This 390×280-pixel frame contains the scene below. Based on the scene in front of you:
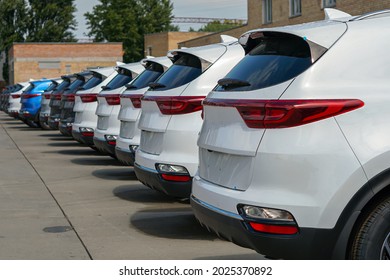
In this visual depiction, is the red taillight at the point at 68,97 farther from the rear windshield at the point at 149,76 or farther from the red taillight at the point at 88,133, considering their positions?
the rear windshield at the point at 149,76

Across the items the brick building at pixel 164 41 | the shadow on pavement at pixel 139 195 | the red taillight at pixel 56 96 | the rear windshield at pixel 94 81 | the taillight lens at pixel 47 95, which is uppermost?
the rear windshield at pixel 94 81

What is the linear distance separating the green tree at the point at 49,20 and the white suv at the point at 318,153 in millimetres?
91844

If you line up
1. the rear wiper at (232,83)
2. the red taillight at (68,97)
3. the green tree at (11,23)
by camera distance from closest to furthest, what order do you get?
the rear wiper at (232,83), the red taillight at (68,97), the green tree at (11,23)

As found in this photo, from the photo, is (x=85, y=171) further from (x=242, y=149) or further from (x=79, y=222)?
(x=242, y=149)

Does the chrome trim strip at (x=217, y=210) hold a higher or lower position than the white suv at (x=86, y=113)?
higher

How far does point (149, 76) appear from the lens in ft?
35.8

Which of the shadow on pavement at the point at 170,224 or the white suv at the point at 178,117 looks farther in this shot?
the white suv at the point at 178,117

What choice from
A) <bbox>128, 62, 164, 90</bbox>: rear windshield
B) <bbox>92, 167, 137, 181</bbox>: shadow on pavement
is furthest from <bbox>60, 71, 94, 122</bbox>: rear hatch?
<bbox>128, 62, 164, 90</bbox>: rear windshield

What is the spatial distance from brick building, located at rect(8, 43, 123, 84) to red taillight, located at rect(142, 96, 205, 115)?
212 feet

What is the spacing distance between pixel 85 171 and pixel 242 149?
853 cm

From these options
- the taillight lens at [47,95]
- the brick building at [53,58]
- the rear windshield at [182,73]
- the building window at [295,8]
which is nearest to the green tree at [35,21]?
Answer: the brick building at [53,58]

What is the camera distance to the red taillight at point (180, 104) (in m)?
7.95

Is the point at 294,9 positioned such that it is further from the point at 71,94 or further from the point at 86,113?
the point at 86,113

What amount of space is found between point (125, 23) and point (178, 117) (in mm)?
92911
